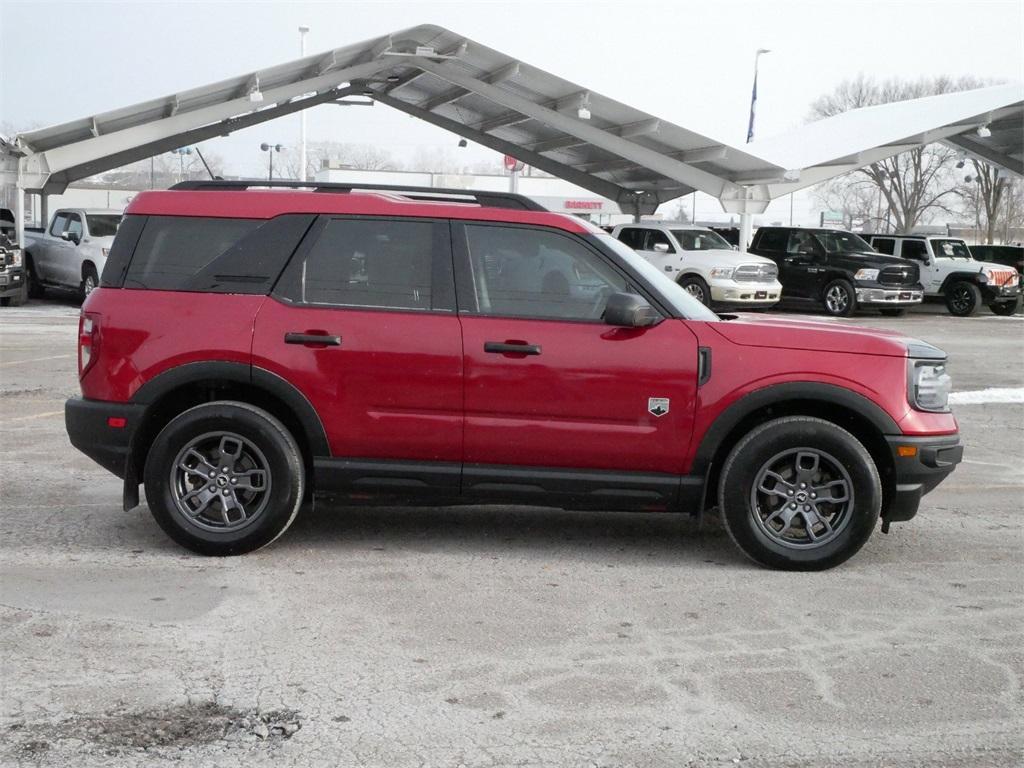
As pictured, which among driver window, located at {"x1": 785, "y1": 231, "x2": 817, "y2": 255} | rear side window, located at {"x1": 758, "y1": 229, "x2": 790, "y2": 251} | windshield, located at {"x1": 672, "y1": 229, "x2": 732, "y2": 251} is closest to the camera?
windshield, located at {"x1": 672, "y1": 229, "x2": 732, "y2": 251}

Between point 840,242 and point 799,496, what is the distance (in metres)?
22.4

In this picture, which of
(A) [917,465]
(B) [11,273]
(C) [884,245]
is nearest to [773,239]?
(C) [884,245]

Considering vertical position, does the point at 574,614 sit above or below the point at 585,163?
below

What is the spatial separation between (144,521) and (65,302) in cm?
2092

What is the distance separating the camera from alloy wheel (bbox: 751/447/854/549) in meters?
5.96

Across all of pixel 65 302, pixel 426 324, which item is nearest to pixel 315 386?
pixel 426 324

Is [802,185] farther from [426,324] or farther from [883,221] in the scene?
[883,221]

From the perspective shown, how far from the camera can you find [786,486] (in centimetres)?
598

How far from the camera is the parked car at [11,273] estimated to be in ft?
75.9

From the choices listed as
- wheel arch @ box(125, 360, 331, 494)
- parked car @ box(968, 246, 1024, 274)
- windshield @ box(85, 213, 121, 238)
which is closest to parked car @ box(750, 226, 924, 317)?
parked car @ box(968, 246, 1024, 274)

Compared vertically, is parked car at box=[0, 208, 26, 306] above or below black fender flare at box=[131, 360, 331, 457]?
above

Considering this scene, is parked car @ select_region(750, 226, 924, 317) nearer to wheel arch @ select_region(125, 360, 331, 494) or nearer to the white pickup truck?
the white pickup truck

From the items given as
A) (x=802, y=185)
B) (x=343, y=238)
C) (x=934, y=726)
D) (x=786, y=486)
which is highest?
(x=802, y=185)

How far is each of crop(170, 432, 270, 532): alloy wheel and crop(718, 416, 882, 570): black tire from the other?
2.30 m
